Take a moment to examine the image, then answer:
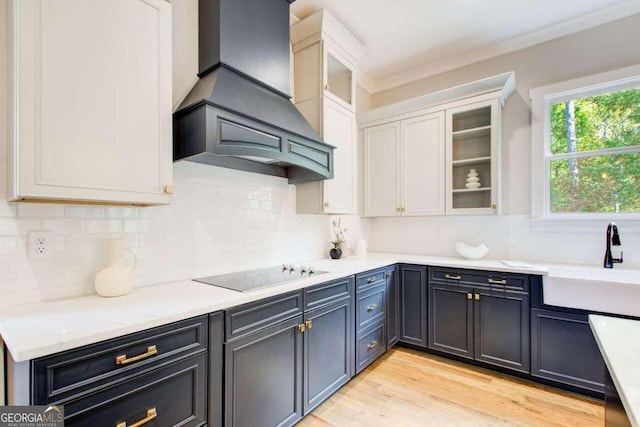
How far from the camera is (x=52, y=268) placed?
1.45m

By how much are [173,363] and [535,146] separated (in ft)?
11.0

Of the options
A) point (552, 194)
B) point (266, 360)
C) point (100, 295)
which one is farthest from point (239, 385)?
point (552, 194)

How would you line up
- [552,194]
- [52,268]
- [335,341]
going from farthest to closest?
[552,194] → [335,341] → [52,268]

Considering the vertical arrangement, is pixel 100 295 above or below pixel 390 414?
above

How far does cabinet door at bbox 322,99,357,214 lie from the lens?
2.67m

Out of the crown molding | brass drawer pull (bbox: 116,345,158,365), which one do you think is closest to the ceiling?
the crown molding

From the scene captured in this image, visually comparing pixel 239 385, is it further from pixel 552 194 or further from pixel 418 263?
pixel 552 194

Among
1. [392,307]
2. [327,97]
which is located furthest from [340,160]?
[392,307]

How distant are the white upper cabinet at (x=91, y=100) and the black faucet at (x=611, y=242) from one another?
3.27 m

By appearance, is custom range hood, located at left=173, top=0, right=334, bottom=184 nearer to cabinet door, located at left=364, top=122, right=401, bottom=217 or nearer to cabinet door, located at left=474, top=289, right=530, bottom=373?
cabinet door, located at left=364, top=122, right=401, bottom=217

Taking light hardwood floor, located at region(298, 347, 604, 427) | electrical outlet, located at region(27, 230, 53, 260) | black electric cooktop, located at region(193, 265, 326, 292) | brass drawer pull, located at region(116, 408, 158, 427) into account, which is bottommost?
light hardwood floor, located at region(298, 347, 604, 427)

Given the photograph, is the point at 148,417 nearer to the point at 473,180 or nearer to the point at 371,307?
the point at 371,307

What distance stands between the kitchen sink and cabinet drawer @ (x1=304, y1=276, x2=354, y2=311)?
1480 millimetres

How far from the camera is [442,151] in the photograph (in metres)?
3.04
